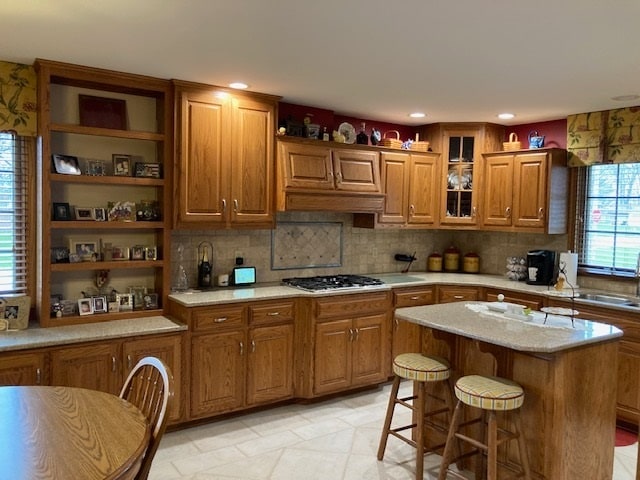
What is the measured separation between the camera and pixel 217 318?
3680 millimetres

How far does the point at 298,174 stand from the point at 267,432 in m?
1.97

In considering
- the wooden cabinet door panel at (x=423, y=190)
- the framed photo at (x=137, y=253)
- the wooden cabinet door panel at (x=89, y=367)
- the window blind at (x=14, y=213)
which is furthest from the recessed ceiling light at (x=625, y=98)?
the window blind at (x=14, y=213)

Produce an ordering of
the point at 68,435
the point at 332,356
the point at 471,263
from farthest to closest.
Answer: the point at 471,263
the point at 332,356
the point at 68,435

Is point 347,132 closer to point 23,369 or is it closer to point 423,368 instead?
point 423,368

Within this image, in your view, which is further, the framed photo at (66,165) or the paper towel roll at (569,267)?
the paper towel roll at (569,267)

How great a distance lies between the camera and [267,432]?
3658 mm

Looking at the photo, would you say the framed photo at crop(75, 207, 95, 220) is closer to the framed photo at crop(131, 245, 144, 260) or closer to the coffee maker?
the framed photo at crop(131, 245, 144, 260)

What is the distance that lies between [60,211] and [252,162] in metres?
1.39

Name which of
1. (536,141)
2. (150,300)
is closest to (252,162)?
(150,300)

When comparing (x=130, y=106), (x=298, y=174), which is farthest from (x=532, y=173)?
(x=130, y=106)

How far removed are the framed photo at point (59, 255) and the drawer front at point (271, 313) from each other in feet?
4.24

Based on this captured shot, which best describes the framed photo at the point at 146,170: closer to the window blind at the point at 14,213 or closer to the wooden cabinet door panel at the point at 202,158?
the wooden cabinet door panel at the point at 202,158

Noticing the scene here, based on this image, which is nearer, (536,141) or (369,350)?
(369,350)

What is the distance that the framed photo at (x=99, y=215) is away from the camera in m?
3.59
